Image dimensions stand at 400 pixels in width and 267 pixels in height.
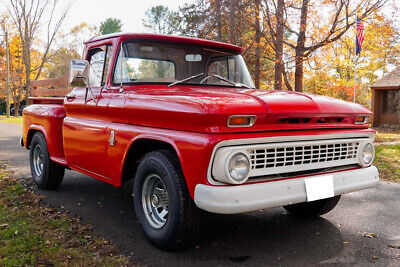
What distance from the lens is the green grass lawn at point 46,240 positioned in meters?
2.80

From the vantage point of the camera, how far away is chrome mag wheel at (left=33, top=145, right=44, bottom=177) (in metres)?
5.18

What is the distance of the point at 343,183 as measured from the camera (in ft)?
10.0

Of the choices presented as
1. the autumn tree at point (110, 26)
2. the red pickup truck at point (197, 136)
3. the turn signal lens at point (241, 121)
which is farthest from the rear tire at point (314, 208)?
the autumn tree at point (110, 26)

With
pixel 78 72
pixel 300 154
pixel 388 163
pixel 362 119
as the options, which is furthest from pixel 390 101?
pixel 78 72

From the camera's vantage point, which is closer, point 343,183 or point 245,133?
point 245,133

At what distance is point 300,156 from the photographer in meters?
2.88

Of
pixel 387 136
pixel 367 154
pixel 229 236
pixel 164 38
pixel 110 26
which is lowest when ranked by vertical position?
pixel 387 136

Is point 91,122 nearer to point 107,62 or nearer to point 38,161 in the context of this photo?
point 107,62

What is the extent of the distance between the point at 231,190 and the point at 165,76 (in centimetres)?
182

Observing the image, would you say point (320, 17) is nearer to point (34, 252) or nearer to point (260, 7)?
point (260, 7)

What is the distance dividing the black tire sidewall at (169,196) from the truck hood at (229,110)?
1.05 ft

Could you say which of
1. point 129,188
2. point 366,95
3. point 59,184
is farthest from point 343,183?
point 366,95

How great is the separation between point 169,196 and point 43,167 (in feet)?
9.19

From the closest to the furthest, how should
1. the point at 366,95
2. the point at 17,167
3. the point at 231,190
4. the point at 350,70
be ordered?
the point at 231,190, the point at 17,167, the point at 350,70, the point at 366,95
